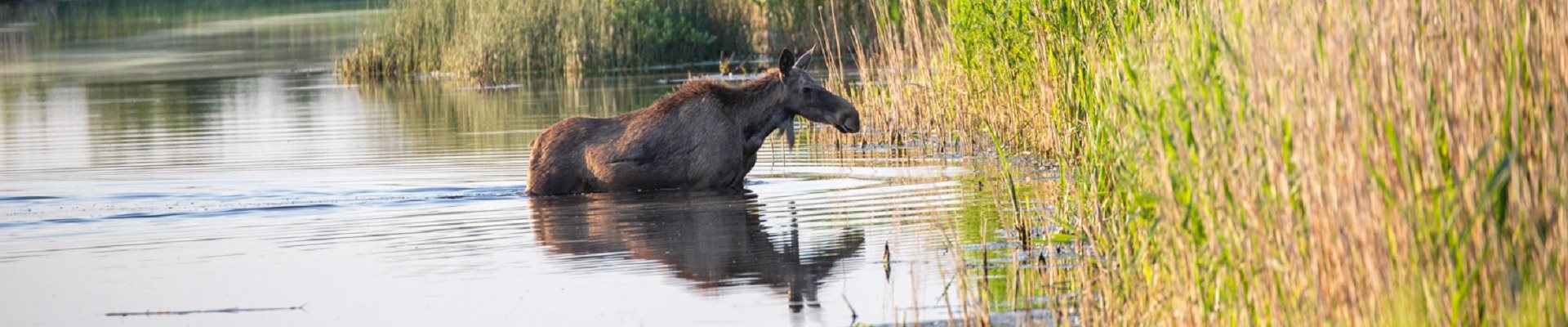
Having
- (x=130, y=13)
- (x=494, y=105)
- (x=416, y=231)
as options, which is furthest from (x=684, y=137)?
(x=130, y=13)

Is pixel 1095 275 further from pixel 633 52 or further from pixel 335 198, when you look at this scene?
pixel 633 52

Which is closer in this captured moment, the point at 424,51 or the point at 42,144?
the point at 42,144

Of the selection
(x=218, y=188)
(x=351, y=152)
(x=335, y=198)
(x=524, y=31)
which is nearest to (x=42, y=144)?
(x=351, y=152)

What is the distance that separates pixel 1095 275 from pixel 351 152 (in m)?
10.7

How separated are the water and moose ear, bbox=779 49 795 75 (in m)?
0.79

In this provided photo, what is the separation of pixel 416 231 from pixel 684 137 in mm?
2176

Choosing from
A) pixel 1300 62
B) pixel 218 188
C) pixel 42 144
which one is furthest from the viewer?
pixel 42 144

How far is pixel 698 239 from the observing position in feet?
33.5

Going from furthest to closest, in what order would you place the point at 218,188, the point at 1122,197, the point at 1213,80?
the point at 218,188 → the point at 1122,197 → the point at 1213,80

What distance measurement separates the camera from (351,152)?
1727 centimetres

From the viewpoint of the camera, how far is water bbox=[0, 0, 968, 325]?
317 inches

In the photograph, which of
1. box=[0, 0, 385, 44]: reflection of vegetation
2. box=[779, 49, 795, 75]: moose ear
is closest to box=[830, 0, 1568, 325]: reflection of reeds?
box=[779, 49, 795, 75]: moose ear

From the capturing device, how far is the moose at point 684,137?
12.6 m

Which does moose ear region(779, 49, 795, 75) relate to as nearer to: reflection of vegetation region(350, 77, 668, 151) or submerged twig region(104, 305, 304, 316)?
reflection of vegetation region(350, 77, 668, 151)
